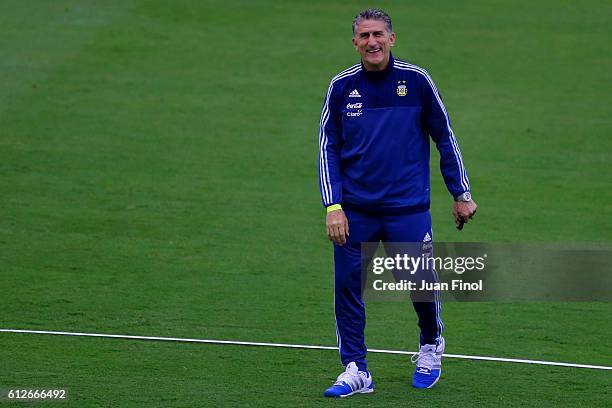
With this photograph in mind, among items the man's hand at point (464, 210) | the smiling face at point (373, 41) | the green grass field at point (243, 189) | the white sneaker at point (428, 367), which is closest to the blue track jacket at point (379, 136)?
the smiling face at point (373, 41)

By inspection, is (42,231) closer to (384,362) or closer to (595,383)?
(384,362)

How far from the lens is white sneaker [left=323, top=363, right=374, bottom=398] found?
734cm

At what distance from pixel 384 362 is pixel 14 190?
258 inches

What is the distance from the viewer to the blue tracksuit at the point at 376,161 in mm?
7320

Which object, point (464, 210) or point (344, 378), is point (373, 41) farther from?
point (344, 378)

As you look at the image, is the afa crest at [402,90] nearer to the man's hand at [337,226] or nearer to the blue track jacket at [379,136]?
the blue track jacket at [379,136]

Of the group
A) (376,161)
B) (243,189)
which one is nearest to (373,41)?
(376,161)

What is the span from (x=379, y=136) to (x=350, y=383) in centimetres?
146

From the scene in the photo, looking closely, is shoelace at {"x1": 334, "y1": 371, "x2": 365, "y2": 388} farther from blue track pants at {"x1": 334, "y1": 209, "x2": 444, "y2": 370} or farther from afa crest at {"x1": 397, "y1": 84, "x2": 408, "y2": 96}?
afa crest at {"x1": 397, "y1": 84, "x2": 408, "y2": 96}

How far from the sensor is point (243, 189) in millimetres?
14016

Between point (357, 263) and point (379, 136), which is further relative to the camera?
point (357, 263)

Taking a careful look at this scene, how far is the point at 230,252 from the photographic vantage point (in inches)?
459

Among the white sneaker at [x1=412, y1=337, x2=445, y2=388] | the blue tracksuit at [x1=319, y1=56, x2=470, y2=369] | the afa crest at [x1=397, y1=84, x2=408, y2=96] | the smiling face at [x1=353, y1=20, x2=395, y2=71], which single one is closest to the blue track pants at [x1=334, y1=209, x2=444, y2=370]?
the blue tracksuit at [x1=319, y1=56, x2=470, y2=369]

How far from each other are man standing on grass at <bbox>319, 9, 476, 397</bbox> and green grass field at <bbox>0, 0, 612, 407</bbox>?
0.56 m
